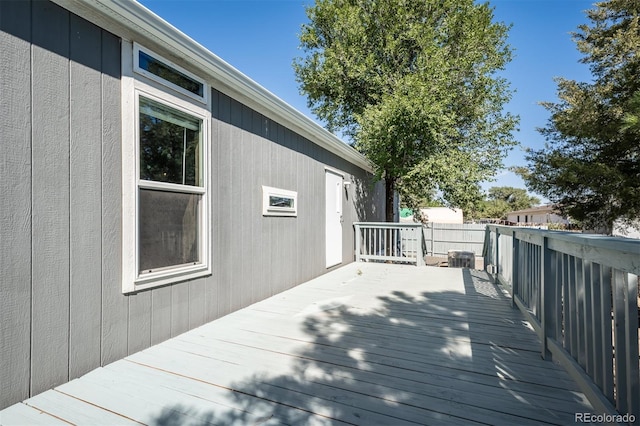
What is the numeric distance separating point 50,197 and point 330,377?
1.91m

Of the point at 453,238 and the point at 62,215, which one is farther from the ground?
the point at 62,215

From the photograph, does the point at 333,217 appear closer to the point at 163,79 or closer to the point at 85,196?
the point at 163,79

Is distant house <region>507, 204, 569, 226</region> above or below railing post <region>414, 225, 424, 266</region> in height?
above

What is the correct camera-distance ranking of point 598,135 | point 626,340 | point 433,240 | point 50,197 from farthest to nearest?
point 433,240
point 598,135
point 50,197
point 626,340

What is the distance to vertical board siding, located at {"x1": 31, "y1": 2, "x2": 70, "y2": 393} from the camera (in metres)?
1.72

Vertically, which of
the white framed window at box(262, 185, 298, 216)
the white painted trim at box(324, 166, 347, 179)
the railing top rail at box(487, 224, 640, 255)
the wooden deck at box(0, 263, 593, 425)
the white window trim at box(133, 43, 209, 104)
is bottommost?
the wooden deck at box(0, 263, 593, 425)

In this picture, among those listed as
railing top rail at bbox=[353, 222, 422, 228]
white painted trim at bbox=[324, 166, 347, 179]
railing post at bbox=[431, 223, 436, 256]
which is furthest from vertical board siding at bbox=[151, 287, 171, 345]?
railing post at bbox=[431, 223, 436, 256]

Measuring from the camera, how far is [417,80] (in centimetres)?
739

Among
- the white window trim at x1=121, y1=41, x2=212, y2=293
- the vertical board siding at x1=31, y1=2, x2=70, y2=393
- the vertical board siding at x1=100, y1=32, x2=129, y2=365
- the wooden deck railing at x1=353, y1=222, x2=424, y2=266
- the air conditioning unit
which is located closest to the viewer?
the vertical board siding at x1=31, y1=2, x2=70, y2=393

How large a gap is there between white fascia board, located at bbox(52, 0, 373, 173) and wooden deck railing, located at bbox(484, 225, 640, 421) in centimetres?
285

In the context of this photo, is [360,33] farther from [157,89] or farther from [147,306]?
[147,306]

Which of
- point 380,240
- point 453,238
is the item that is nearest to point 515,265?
point 380,240

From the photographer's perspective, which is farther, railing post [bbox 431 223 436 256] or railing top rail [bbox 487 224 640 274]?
railing post [bbox 431 223 436 256]

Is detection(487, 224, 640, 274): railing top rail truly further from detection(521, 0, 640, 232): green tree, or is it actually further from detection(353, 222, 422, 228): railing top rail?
detection(521, 0, 640, 232): green tree
